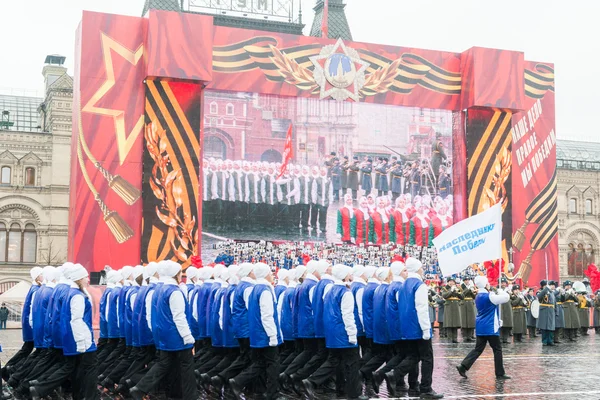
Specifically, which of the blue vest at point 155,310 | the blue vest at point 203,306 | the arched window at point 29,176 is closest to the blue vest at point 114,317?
the blue vest at point 203,306

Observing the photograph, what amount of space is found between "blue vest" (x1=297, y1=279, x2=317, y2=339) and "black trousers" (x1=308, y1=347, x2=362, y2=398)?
571 mm

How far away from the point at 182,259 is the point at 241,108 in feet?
19.3

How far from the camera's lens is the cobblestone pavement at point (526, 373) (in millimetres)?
11602

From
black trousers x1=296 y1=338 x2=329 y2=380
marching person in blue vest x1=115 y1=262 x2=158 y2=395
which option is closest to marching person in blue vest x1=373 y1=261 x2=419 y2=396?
black trousers x1=296 y1=338 x2=329 y2=380

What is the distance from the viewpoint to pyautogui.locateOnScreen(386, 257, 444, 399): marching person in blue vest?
11234 mm

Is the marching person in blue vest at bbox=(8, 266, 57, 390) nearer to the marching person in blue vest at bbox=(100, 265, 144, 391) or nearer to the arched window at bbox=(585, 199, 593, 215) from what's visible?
the marching person in blue vest at bbox=(100, 265, 144, 391)

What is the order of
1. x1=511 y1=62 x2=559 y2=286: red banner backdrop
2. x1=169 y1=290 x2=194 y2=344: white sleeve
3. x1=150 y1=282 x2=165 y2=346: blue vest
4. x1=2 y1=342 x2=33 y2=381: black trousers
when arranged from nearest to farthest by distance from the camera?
x1=169 y1=290 x2=194 y2=344: white sleeve → x1=150 y1=282 x2=165 y2=346: blue vest → x1=2 y1=342 x2=33 y2=381: black trousers → x1=511 y1=62 x2=559 y2=286: red banner backdrop

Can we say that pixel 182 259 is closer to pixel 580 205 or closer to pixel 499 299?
pixel 499 299

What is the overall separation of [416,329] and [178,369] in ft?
10.9

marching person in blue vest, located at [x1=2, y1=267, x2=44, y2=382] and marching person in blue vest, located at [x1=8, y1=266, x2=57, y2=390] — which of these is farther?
marching person in blue vest, located at [x1=2, y1=267, x2=44, y2=382]

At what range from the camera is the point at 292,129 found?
30.2 metres

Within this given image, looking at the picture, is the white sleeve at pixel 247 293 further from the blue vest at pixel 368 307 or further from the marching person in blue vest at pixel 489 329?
the marching person in blue vest at pixel 489 329

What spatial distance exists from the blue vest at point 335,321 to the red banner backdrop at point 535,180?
73.2ft

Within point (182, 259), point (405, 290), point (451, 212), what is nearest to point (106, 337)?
point (405, 290)
